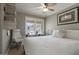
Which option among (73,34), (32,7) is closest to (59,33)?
(73,34)

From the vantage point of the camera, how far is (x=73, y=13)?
136 cm

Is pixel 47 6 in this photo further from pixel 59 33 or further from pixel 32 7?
pixel 59 33

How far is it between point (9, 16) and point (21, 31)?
1.05 ft

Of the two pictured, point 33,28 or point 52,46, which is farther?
point 33,28

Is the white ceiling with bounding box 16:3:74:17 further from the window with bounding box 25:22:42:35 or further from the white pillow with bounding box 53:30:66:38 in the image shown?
the white pillow with bounding box 53:30:66:38

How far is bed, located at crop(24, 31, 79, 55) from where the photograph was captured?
130 cm

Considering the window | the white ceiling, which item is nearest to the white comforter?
the window

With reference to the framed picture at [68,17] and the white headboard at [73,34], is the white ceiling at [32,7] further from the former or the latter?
the white headboard at [73,34]

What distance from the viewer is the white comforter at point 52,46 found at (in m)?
1.30

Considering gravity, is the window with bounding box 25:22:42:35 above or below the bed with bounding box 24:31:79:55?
above

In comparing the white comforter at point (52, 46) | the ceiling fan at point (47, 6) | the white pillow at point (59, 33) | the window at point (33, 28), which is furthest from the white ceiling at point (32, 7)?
the white comforter at point (52, 46)

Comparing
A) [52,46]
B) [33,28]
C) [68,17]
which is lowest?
[52,46]

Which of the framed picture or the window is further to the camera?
the window

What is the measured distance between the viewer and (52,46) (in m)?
1.33
